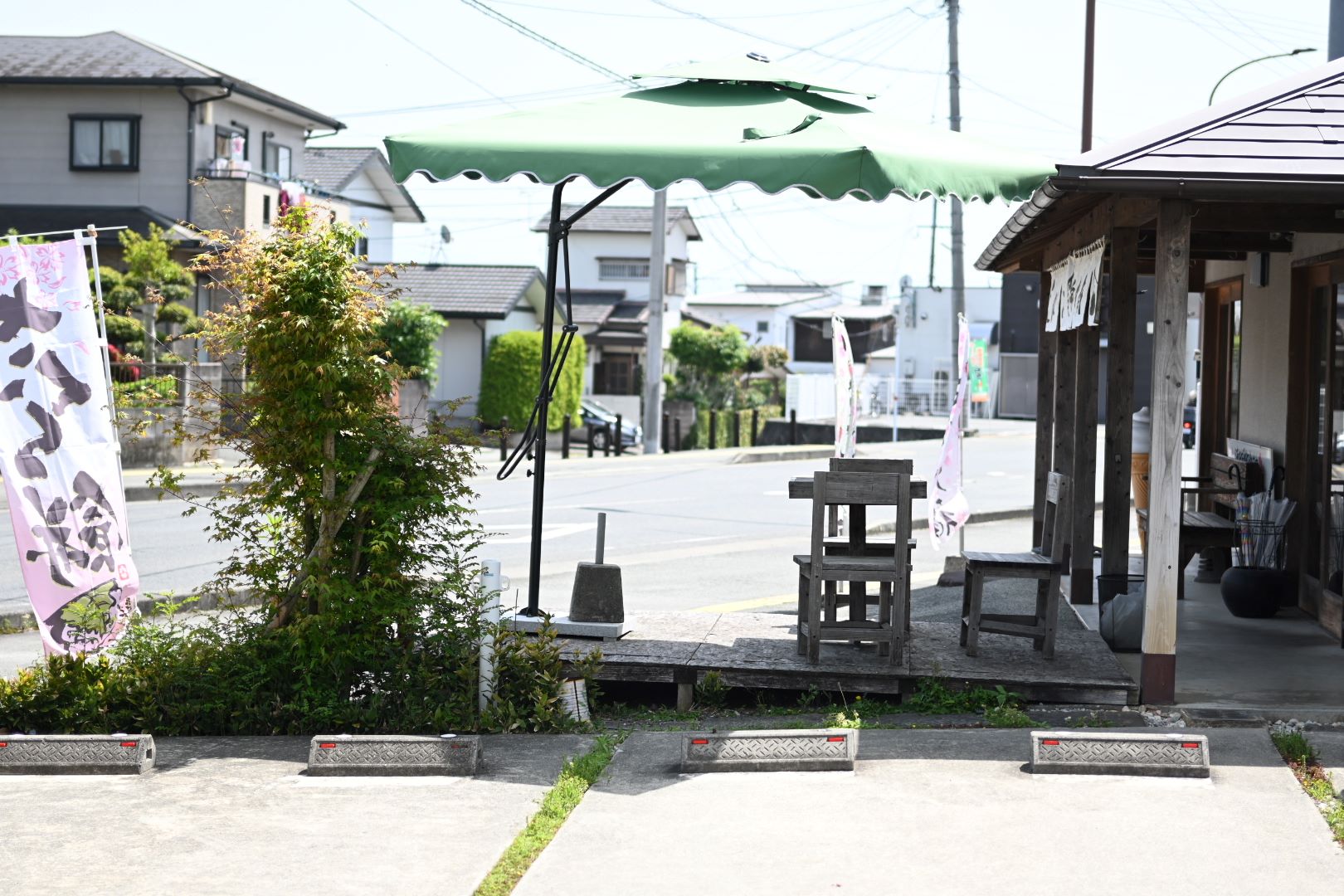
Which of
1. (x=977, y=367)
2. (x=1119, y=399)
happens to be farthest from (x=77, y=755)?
(x=977, y=367)

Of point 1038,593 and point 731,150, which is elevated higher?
point 731,150

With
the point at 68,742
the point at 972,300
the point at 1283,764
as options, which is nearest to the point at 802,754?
the point at 1283,764

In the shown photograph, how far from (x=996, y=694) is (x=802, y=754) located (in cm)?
147

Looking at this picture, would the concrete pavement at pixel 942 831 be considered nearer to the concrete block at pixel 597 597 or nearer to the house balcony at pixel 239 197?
A: the concrete block at pixel 597 597

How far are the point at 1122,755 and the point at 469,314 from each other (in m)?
33.4

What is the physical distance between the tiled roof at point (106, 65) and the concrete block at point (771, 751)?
28089 mm

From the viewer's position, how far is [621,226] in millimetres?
53250

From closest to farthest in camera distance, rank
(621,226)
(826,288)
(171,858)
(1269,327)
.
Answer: (171,858), (1269,327), (621,226), (826,288)

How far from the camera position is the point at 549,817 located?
5246 mm

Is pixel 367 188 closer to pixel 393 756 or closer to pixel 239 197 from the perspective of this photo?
pixel 239 197

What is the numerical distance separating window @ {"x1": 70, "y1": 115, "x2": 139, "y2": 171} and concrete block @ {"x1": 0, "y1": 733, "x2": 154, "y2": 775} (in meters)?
28.5

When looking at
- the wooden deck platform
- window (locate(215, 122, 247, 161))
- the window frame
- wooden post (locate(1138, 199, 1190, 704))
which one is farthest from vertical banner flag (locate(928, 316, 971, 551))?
the window frame

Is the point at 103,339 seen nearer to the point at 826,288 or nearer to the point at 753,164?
the point at 753,164

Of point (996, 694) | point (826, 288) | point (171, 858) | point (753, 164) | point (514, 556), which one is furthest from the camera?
point (826, 288)
